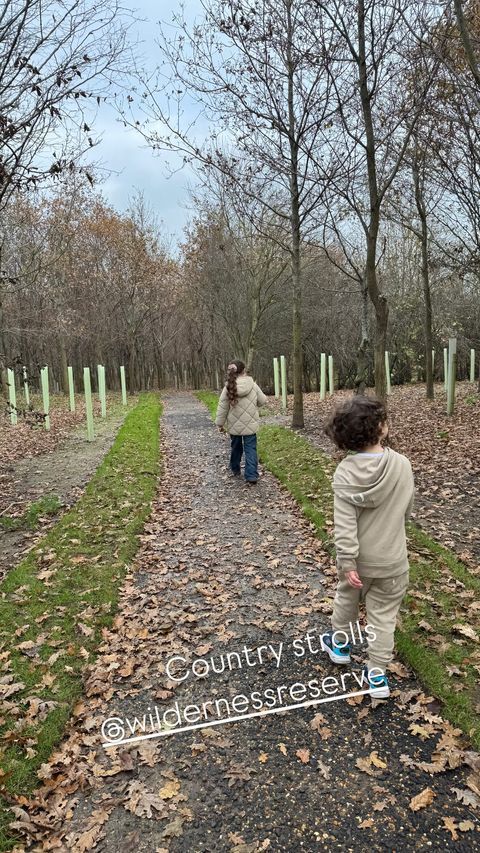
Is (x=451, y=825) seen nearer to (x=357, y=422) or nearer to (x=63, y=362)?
(x=357, y=422)

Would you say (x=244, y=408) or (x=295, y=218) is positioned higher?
(x=295, y=218)

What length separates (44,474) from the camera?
9695mm

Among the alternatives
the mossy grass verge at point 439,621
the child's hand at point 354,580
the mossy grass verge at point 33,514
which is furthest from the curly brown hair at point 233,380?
the child's hand at point 354,580

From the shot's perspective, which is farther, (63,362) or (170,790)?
(63,362)

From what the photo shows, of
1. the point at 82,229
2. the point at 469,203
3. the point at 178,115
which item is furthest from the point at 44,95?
the point at 82,229

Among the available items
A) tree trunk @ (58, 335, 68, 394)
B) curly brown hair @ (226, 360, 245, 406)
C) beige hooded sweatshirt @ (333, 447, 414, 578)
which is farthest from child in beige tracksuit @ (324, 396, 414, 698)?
tree trunk @ (58, 335, 68, 394)

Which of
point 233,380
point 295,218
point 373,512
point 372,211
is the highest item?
point 295,218

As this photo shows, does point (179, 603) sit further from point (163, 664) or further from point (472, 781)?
point (472, 781)

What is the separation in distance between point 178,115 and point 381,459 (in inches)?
417

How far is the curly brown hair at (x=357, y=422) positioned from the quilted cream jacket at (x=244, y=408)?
4956 millimetres

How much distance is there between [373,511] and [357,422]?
0.55 m

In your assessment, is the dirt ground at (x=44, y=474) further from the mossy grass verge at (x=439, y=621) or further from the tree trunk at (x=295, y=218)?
the tree trunk at (x=295, y=218)

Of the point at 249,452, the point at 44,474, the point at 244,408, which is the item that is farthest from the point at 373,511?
the point at 44,474

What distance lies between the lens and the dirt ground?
6.57 metres
